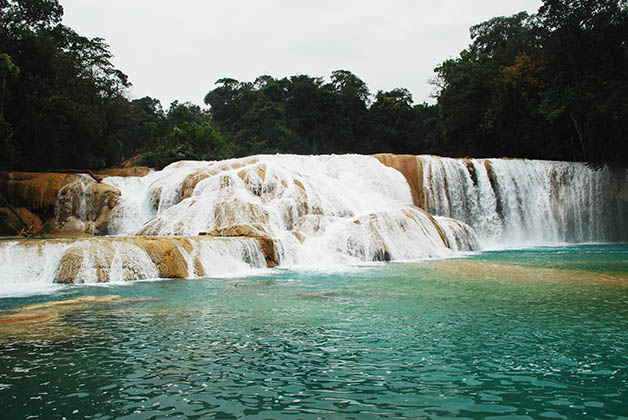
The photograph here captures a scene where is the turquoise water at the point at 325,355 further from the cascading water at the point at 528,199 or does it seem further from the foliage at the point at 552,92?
the foliage at the point at 552,92

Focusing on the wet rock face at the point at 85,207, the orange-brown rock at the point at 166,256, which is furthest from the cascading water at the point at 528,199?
the orange-brown rock at the point at 166,256

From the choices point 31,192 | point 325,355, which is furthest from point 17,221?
point 325,355

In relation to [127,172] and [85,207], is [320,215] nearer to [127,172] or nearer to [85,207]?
[85,207]

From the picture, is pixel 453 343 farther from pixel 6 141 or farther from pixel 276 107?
pixel 276 107

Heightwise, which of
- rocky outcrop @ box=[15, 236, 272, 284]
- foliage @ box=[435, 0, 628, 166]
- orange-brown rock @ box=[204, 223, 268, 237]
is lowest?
rocky outcrop @ box=[15, 236, 272, 284]

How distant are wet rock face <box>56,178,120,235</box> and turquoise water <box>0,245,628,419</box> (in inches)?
472

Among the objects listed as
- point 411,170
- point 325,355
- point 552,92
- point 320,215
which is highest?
point 552,92

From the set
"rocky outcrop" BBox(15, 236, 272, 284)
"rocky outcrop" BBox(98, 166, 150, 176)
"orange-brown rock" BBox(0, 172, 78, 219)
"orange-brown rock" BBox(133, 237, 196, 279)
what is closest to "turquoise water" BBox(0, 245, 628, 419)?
"rocky outcrop" BBox(15, 236, 272, 284)

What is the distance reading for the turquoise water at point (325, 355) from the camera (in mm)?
3914

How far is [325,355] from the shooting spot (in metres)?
5.23

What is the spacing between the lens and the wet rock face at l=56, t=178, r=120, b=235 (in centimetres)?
2048

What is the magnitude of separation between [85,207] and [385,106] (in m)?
34.1

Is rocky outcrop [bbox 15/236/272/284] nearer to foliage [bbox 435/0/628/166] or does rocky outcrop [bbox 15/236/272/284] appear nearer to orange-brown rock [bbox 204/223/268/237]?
orange-brown rock [bbox 204/223/268/237]

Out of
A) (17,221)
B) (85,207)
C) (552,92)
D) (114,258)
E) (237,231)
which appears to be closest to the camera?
(114,258)
